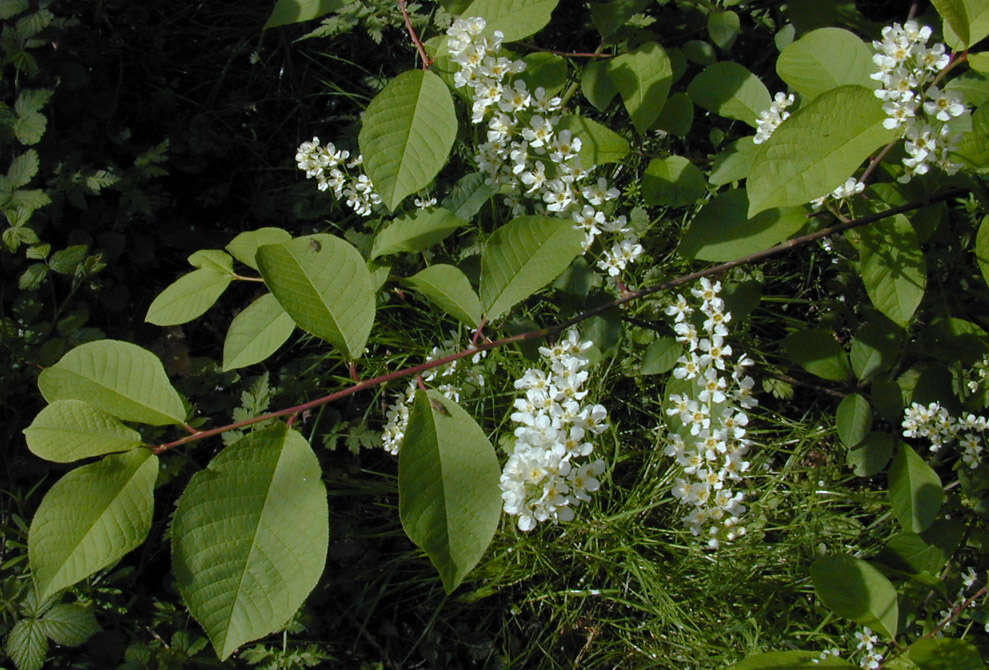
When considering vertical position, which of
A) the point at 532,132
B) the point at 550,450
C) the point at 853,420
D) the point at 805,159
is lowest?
the point at 853,420

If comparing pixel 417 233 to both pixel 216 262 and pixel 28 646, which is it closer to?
pixel 216 262

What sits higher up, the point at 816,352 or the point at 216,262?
the point at 216,262

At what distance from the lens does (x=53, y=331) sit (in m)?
2.57

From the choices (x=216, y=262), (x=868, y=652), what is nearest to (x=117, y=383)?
(x=216, y=262)

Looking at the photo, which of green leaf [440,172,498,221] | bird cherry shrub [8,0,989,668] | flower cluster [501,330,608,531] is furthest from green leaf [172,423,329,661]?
green leaf [440,172,498,221]

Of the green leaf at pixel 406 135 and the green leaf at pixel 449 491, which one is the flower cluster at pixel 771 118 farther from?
the green leaf at pixel 449 491

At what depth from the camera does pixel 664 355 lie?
1708 mm

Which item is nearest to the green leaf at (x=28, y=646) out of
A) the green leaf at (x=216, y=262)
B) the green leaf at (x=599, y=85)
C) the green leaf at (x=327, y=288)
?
the green leaf at (x=216, y=262)

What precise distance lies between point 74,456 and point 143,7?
2.59m

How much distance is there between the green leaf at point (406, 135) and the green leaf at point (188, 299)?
0.50 meters

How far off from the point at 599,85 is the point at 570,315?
1.68 feet

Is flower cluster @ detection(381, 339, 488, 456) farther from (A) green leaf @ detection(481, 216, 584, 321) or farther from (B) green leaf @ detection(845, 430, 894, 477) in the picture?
Result: (B) green leaf @ detection(845, 430, 894, 477)

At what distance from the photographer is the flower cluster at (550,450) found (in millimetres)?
1254

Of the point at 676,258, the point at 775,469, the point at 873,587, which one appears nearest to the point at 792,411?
the point at 775,469
